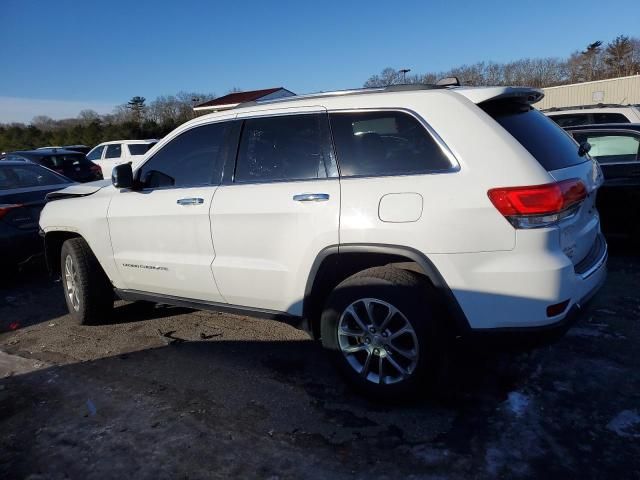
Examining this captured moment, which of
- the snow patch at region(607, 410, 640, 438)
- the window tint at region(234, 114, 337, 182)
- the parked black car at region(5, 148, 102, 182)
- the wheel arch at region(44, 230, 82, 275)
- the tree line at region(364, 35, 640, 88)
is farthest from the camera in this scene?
the tree line at region(364, 35, 640, 88)

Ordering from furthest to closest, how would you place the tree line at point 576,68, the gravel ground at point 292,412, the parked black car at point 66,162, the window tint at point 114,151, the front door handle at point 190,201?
1. the tree line at point 576,68
2. the window tint at point 114,151
3. the parked black car at point 66,162
4. the front door handle at point 190,201
5. the gravel ground at point 292,412

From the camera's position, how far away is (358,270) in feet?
11.0

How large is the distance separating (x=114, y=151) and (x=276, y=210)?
654 inches

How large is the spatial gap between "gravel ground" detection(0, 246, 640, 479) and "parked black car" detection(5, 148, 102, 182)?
1051 centimetres

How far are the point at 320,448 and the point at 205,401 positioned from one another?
95 cm

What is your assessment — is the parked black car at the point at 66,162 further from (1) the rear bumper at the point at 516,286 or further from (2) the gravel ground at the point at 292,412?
(1) the rear bumper at the point at 516,286

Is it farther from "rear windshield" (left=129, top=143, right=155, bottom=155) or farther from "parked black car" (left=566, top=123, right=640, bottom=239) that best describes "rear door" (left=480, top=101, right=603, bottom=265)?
"rear windshield" (left=129, top=143, right=155, bottom=155)

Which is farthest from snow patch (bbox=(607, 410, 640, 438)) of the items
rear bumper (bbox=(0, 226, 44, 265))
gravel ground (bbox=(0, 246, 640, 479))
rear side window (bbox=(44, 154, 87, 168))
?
rear side window (bbox=(44, 154, 87, 168))

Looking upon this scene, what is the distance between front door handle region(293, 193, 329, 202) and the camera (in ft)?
10.5

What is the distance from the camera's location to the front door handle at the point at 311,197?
321 centimetres

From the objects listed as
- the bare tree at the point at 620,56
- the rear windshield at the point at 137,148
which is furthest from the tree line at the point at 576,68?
the rear windshield at the point at 137,148

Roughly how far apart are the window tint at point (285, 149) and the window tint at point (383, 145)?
110 millimetres

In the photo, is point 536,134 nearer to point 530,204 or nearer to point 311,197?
point 530,204

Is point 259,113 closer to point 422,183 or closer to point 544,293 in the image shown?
point 422,183
